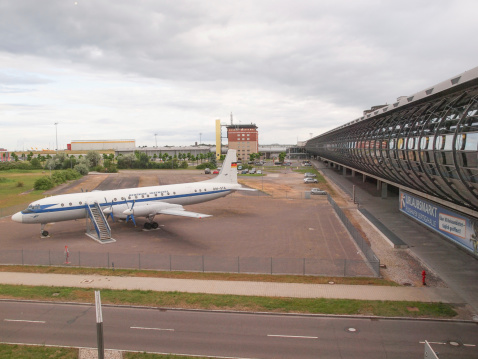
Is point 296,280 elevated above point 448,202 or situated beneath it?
situated beneath

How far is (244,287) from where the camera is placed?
19922mm

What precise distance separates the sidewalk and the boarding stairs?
8.13m

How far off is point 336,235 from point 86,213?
24.2 meters

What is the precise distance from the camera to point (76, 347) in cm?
1387

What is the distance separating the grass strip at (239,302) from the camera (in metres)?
16.8

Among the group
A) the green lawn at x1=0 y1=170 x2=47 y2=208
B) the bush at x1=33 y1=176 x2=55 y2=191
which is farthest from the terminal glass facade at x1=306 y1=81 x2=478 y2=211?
the bush at x1=33 y1=176 x2=55 y2=191

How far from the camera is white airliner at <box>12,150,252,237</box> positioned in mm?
30625

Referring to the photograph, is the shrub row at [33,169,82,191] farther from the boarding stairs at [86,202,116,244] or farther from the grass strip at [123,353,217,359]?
the grass strip at [123,353,217,359]

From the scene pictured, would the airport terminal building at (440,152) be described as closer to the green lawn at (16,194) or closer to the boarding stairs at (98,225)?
the boarding stairs at (98,225)

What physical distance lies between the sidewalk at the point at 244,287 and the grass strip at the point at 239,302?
2.07ft

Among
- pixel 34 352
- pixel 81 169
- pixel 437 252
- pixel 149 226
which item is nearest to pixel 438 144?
pixel 437 252

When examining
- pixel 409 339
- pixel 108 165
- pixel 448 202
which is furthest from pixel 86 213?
pixel 108 165

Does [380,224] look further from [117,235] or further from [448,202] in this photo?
[117,235]

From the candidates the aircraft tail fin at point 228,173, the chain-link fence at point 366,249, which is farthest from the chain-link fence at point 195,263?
the aircraft tail fin at point 228,173
